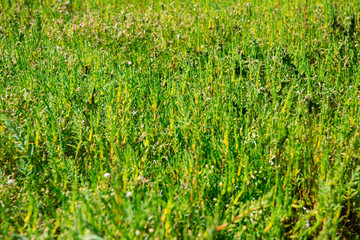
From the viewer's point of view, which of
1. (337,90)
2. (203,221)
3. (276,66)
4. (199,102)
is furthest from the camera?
(276,66)

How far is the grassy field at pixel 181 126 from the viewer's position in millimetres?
1769

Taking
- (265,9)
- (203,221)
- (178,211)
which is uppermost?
(265,9)

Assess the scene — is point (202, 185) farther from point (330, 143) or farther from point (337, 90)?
point (337, 90)

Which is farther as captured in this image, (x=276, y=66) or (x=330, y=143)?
(x=276, y=66)

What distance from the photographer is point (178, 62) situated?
3.71 meters

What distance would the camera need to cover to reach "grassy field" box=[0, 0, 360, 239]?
1769 millimetres

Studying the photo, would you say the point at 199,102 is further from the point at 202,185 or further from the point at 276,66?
the point at 276,66

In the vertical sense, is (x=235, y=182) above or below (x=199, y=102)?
below

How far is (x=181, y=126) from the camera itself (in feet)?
8.06

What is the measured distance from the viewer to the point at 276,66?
133 inches

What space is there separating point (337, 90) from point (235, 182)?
1.38m

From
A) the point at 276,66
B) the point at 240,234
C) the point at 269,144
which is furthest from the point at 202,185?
the point at 276,66

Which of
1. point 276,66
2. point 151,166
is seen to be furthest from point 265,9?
point 151,166

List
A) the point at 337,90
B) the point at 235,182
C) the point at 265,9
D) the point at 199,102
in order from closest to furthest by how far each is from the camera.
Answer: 1. the point at 235,182
2. the point at 199,102
3. the point at 337,90
4. the point at 265,9
